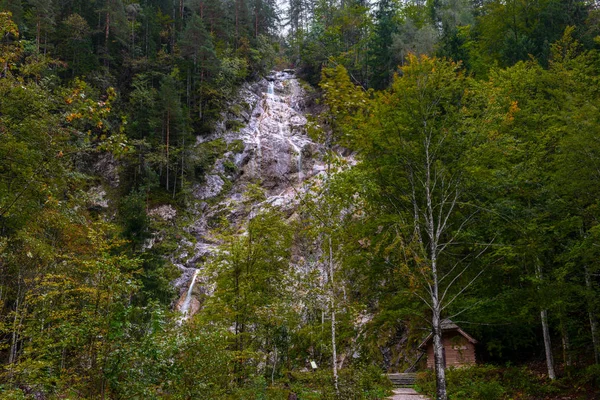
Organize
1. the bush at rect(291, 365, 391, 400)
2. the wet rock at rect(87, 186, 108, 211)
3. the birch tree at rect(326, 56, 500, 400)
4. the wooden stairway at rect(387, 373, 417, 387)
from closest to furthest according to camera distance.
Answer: the bush at rect(291, 365, 391, 400) < the birch tree at rect(326, 56, 500, 400) < the wooden stairway at rect(387, 373, 417, 387) < the wet rock at rect(87, 186, 108, 211)

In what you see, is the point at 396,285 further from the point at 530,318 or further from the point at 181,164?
the point at 181,164

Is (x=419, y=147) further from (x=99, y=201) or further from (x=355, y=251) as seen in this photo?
(x=99, y=201)

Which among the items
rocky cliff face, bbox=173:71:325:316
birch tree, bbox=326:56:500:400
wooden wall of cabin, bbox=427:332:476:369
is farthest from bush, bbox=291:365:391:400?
rocky cliff face, bbox=173:71:325:316

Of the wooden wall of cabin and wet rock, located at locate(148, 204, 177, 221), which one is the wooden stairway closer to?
the wooden wall of cabin

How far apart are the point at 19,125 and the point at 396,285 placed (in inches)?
358

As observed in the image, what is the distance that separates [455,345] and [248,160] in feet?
81.6

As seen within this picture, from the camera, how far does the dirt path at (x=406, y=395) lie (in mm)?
12961

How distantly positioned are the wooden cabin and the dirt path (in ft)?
8.75

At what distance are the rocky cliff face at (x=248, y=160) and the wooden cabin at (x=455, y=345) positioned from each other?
48.9 feet

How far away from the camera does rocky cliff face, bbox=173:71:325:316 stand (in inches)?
1228

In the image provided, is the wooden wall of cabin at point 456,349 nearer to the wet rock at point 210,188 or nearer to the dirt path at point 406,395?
the dirt path at point 406,395

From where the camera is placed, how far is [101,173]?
33.5m

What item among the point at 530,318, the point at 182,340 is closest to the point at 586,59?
the point at 530,318

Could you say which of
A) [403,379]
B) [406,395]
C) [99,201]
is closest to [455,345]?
[403,379]
